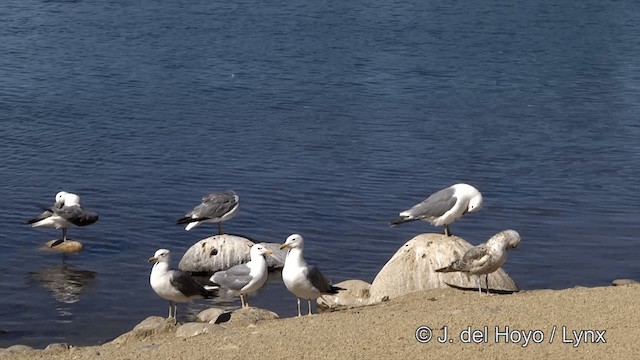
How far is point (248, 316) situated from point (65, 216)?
7.24 metres

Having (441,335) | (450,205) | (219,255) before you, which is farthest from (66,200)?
(441,335)

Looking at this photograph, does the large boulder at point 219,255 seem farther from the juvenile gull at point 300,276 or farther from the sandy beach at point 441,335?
the sandy beach at point 441,335

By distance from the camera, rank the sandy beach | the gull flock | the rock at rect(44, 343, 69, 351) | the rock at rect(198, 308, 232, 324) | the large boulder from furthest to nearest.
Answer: the large boulder < the rock at rect(198, 308, 232, 324) < the gull flock < the rock at rect(44, 343, 69, 351) < the sandy beach

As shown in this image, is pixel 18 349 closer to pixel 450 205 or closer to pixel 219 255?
pixel 219 255

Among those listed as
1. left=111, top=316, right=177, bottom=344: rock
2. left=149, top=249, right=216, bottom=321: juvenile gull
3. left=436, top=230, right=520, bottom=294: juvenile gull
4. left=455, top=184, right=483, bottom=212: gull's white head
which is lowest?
left=111, top=316, right=177, bottom=344: rock

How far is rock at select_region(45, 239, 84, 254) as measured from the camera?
2189cm

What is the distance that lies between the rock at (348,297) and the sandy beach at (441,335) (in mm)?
3134

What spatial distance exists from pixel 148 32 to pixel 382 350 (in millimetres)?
34668

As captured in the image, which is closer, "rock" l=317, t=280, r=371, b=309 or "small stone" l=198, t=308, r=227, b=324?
"small stone" l=198, t=308, r=227, b=324

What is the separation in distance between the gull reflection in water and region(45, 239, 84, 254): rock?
715 millimetres

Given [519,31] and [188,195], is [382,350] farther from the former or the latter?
[519,31]

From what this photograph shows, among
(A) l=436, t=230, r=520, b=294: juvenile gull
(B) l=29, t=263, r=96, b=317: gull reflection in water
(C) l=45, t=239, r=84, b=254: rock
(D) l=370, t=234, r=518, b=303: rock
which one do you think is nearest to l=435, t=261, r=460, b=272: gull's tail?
(A) l=436, t=230, r=520, b=294: juvenile gull

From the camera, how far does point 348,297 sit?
60.5 ft

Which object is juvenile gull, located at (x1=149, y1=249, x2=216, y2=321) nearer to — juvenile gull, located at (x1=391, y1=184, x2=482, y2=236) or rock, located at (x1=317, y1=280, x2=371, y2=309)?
rock, located at (x1=317, y1=280, x2=371, y2=309)
